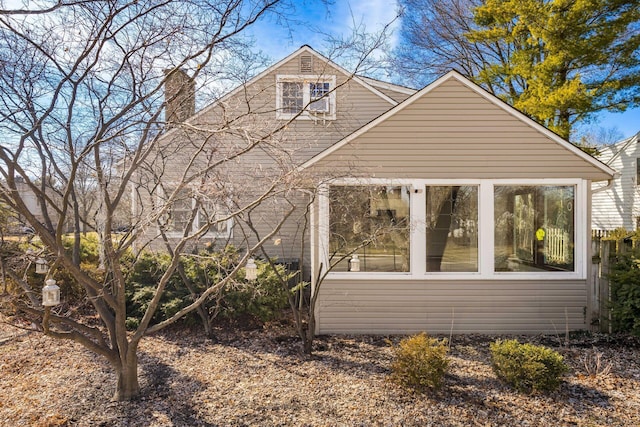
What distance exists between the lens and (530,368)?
413 centimetres

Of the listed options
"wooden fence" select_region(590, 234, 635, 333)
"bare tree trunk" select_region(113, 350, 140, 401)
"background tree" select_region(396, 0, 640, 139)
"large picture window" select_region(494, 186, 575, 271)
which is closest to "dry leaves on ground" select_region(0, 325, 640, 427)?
"bare tree trunk" select_region(113, 350, 140, 401)

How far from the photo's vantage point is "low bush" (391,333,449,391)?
13.6 feet

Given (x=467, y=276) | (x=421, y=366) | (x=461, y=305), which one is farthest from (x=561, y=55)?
(x=421, y=366)

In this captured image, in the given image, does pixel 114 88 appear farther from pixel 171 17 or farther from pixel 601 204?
pixel 601 204

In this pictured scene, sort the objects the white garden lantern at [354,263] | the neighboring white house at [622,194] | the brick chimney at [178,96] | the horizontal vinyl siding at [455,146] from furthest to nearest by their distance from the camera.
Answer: the neighboring white house at [622,194], the horizontal vinyl siding at [455,146], the white garden lantern at [354,263], the brick chimney at [178,96]

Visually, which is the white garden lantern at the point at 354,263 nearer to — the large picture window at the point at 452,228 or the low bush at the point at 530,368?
the large picture window at the point at 452,228

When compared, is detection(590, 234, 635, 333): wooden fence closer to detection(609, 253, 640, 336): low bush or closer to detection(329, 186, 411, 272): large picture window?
detection(609, 253, 640, 336): low bush

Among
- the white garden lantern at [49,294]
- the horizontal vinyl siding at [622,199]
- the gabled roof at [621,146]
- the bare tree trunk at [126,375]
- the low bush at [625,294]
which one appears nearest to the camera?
the white garden lantern at [49,294]

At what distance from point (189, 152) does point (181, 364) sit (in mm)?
3724

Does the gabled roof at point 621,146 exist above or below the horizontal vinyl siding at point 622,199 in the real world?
above

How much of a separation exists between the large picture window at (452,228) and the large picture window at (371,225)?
1.31 ft

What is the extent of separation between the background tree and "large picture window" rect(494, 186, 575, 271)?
5.93 m

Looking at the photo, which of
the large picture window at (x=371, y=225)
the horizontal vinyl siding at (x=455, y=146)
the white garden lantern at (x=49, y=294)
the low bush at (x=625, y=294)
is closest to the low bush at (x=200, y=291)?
the large picture window at (x=371, y=225)

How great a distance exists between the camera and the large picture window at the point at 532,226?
20.7ft
